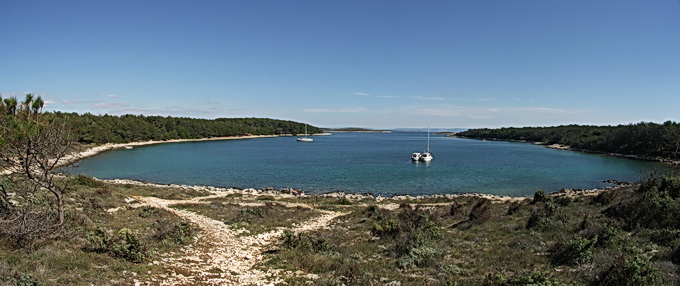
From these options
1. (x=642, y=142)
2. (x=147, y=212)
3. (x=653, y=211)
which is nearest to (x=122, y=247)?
(x=147, y=212)

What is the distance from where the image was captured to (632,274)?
7484 mm

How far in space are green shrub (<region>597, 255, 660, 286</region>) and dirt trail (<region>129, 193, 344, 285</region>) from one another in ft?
26.3

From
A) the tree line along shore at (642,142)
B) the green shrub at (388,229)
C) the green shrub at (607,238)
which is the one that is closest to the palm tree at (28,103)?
the green shrub at (388,229)

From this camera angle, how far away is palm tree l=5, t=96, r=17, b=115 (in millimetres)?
10820

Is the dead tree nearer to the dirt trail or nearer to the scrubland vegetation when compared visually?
the scrubland vegetation

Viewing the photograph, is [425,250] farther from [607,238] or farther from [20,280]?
[20,280]

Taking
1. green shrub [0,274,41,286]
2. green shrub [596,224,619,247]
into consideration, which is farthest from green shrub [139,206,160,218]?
green shrub [596,224,619,247]

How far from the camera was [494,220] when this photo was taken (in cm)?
1886

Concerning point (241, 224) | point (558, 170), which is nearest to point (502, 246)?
point (241, 224)

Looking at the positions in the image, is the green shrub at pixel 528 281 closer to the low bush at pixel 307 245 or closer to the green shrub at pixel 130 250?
the low bush at pixel 307 245

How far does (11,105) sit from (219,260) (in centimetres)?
787

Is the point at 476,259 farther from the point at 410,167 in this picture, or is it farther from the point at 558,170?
the point at 558,170

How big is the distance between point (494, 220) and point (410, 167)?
51.1 metres

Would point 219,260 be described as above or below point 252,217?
above
